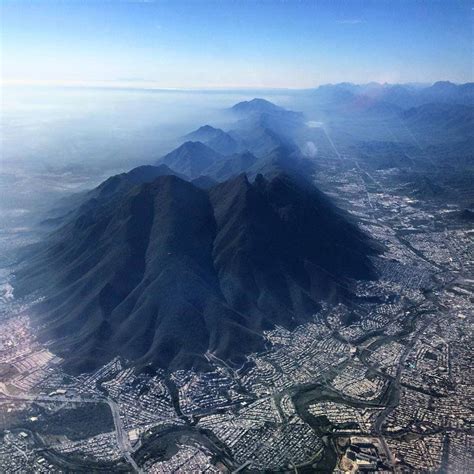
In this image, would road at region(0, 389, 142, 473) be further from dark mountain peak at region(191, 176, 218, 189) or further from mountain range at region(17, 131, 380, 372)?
dark mountain peak at region(191, 176, 218, 189)

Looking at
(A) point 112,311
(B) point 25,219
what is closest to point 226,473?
(A) point 112,311

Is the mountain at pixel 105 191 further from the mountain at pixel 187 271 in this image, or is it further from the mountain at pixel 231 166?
the mountain at pixel 231 166

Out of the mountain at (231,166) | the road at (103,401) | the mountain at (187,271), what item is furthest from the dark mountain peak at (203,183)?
the road at (103,401)

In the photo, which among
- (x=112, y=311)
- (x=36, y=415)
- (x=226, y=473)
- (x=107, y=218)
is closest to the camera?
(x=226, y=473)

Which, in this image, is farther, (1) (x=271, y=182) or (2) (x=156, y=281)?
(1) (x=271, y=182)

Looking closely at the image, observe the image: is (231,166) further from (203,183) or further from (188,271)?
(188,271)

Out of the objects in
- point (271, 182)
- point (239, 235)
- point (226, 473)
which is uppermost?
point (271, 182)

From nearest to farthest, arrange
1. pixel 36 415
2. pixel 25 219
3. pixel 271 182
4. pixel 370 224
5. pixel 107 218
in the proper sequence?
1. pixel 36 415
2. pixel 107 218
3. pixel 271 182
4. pixel 370 224
5. pixel 25 219

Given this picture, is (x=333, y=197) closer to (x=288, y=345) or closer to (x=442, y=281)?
(x=442, y=281)

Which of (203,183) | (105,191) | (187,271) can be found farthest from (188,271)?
(203,183)

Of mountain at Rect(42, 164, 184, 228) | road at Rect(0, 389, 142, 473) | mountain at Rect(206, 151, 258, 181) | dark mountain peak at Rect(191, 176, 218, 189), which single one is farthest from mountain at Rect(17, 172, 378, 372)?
mountain at Rect(206, 151, 258, 181)
